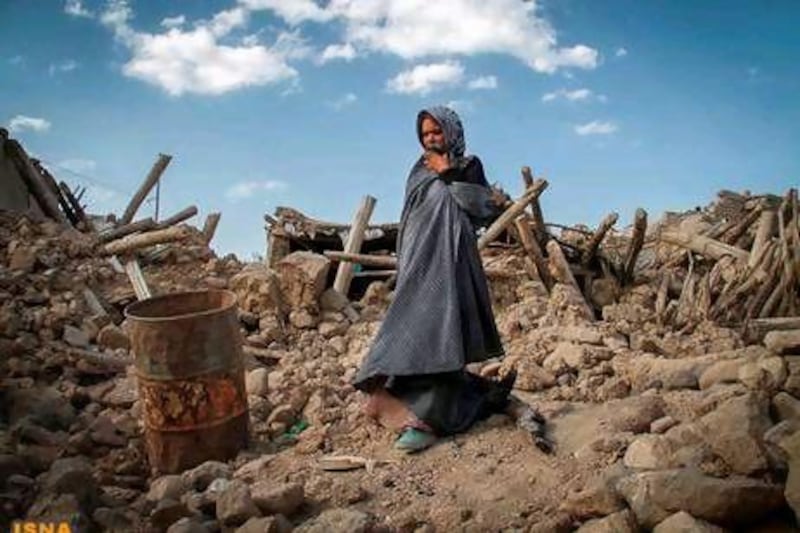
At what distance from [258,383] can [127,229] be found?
5046 mm

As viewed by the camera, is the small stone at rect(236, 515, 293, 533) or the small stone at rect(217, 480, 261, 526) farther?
the small stone at rect(217, 480, 261, 526)

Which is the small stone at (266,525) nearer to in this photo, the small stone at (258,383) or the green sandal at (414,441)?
the green sandal at (414,441)

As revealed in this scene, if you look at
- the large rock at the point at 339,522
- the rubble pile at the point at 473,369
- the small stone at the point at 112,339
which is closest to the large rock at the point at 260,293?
the rubble pile at the point at 473,369

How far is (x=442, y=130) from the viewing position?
3.74 m

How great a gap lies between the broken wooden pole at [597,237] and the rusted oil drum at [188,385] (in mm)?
4987

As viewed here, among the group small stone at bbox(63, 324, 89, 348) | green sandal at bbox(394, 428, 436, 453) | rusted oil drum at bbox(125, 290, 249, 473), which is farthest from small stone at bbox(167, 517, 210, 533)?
small stone at bbox(63, 324, 89, 348)

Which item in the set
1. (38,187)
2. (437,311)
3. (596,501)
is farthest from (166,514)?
(38,187)

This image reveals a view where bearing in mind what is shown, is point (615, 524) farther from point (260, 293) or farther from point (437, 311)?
point (260, 293)

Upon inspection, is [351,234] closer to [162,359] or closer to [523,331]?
[523,331]

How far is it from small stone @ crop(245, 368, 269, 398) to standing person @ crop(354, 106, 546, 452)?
1.37 meters

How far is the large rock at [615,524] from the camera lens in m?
2.47

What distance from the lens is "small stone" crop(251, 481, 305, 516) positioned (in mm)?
2990

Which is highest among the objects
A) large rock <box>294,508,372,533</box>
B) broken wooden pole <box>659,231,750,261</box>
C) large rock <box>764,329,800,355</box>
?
broken wooden pole <box>659,231,750,261</box>

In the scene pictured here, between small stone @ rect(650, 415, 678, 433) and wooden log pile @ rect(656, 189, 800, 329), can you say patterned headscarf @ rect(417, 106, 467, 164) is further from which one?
wooden log pile @ rect(656, 189, 800, 329)
